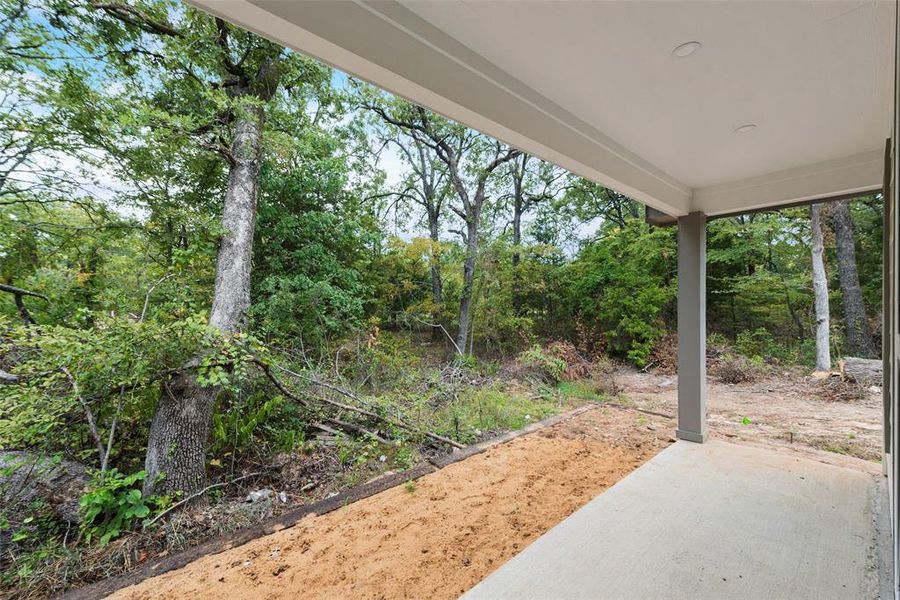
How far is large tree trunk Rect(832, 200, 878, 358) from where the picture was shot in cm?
547

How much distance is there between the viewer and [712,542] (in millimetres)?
1815

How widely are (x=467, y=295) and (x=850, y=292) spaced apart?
606 cm

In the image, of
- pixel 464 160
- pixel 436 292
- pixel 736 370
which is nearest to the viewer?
pixel 736 370

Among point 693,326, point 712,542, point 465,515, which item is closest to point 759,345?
point 693,326

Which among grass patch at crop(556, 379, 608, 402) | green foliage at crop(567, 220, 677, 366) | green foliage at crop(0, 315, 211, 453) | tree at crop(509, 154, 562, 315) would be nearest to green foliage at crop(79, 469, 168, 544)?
green foliage at crop(0, 315, 211, 453)

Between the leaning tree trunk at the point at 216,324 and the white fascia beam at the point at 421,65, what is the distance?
2616 millimetres

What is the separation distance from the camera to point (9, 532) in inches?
79.3

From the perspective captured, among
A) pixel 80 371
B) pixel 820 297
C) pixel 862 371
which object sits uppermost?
pixel 820 297

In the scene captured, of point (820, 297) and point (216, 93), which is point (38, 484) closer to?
point (216, 93)

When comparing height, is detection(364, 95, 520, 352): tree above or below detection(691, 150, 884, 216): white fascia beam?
above

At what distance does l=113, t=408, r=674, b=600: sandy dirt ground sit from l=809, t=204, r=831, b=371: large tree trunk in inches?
176

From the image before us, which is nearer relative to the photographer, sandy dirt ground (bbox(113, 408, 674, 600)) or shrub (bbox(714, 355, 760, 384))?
sandy dirt ground (bbox(113, 408, 674, 600))

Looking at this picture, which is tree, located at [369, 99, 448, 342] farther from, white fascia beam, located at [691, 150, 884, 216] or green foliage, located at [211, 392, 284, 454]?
white fascia beam, located at [691, 150, 884, 216]

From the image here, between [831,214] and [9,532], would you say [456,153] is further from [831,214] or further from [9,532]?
[9,532]
